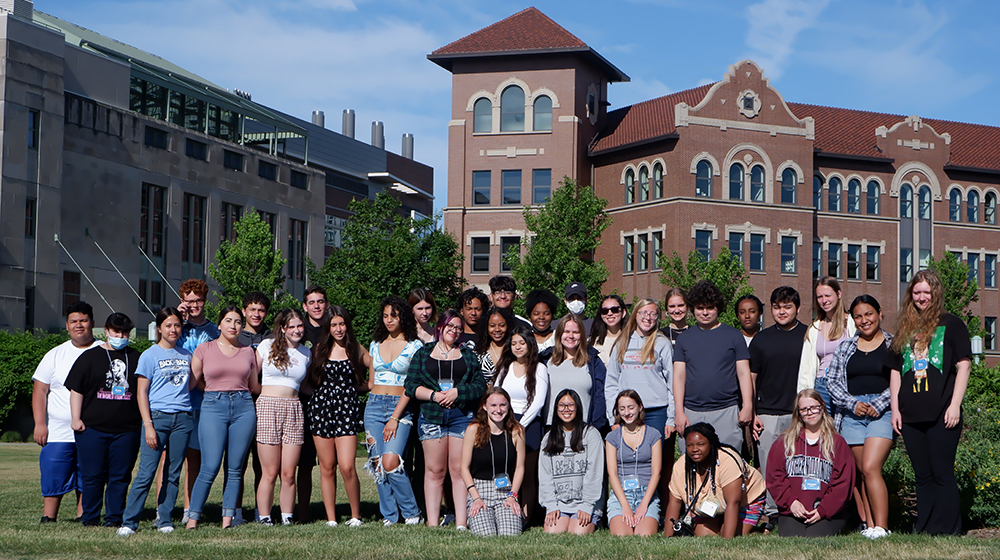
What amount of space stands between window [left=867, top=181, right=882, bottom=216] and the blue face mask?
50.2 metres

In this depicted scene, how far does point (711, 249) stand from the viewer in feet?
160

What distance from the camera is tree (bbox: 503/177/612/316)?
3925 cm

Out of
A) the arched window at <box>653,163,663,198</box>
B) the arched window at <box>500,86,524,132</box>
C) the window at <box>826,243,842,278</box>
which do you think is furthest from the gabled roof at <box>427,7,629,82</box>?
the window at <box>826,243,842,278</box>

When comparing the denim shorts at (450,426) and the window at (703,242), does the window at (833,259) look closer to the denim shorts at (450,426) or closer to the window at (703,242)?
the window at (703,242)

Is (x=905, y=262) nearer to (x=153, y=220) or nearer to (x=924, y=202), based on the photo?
(x=924, y=202)

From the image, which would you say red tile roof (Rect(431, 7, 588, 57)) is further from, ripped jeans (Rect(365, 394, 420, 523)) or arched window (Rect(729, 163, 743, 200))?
ripped jeans (Rect(365, 394, 420, 523))

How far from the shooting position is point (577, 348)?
9688 millimetres

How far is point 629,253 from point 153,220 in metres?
27.0

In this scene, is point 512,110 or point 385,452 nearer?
point 385,452

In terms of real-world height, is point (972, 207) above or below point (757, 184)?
below

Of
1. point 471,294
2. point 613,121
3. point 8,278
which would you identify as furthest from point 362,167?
point 471,294

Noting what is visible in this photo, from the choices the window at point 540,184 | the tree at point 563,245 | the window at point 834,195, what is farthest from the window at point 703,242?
the tree at point 563,245

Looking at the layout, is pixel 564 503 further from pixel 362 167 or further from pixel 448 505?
pixel 362 167

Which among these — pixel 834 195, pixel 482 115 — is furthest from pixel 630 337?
pixel 834 195
